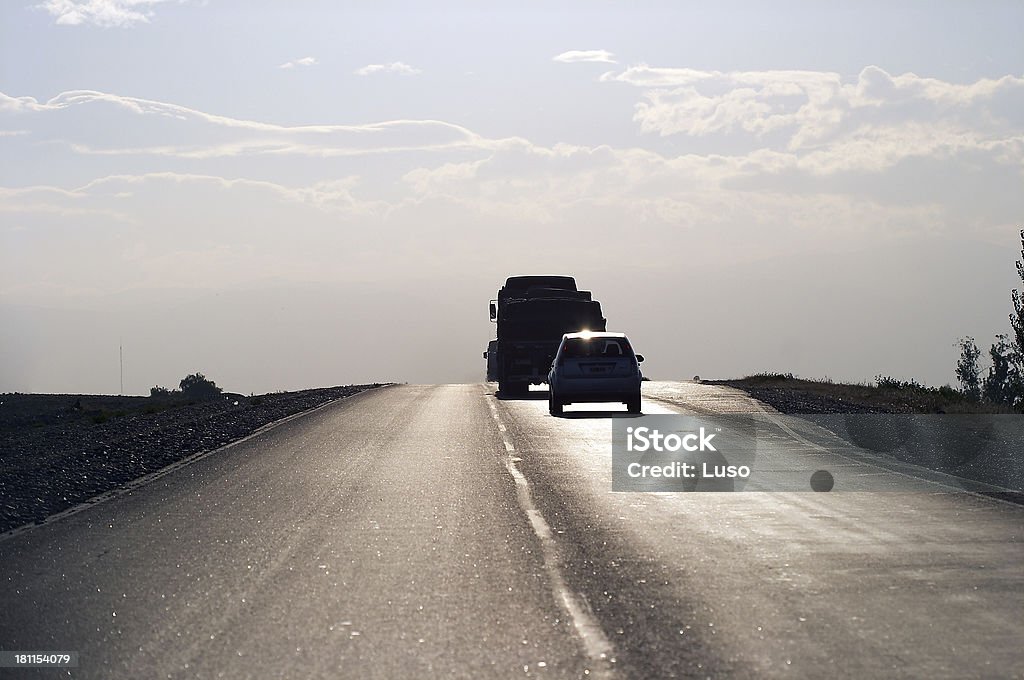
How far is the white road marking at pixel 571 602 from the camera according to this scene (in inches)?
276

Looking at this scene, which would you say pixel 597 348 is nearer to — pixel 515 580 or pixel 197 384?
pixel 515 580

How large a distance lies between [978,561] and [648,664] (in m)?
4.32

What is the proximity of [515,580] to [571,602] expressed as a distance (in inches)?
36.6

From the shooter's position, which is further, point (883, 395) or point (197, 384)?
point (197, 384)

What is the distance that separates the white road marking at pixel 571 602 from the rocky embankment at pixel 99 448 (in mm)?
5304

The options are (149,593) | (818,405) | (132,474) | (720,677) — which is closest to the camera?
(720,677)

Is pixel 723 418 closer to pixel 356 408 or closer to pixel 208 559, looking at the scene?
pixel 356 408

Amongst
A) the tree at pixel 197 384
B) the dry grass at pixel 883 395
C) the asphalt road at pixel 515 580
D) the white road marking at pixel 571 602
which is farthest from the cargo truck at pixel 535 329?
the tree at pixel 197 384

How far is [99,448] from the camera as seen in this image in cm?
2359

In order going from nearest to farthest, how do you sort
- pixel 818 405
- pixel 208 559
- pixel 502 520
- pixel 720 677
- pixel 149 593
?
pixel 720 677 < pixel 149 593 < pixel 208 559 < pixel 502 520 < pixel 818 405

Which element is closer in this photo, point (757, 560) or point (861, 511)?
point (757, 560)

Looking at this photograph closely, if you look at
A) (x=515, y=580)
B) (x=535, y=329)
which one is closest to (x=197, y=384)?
(x=535, y=329)

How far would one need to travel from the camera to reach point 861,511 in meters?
13.4

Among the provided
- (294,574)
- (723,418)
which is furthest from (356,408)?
(294,574)
